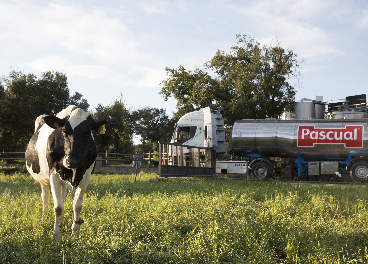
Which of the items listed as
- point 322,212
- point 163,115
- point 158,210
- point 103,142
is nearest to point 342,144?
point 322,212

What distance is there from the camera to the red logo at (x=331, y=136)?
695 inches

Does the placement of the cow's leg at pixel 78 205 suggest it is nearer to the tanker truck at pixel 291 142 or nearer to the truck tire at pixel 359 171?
the tanker truck at pixel 291 142

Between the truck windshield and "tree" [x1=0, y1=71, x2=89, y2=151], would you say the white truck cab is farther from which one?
"tree" [x1=0, y1=71, x2=89, y2=151]

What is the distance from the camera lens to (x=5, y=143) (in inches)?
1411

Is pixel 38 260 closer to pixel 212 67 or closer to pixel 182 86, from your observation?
pixel 212 67

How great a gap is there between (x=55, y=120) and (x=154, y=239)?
2346mm

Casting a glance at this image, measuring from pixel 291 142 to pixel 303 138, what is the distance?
70 cm

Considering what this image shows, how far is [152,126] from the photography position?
178 feet

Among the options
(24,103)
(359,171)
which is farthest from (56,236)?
(24,103)

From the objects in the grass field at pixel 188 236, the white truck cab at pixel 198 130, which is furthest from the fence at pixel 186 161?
the grass field at pixel 188 236

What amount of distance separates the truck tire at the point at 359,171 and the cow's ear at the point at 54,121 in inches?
682

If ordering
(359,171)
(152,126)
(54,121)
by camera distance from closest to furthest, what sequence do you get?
(54,121), (359,171), (152,126)

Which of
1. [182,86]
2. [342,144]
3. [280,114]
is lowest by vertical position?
[342,144]

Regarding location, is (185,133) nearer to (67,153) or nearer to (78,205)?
(78,205)
